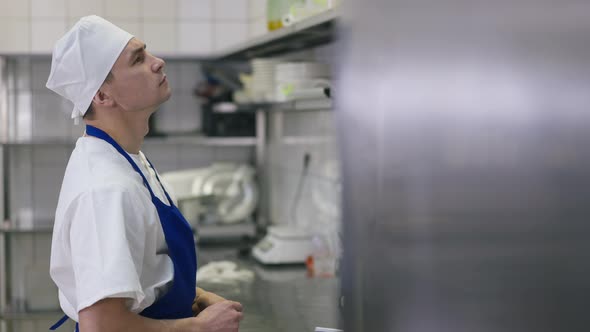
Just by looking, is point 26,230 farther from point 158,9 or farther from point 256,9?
point 256,9

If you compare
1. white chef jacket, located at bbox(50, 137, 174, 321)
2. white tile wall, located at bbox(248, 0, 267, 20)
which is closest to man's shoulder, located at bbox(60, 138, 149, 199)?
white chef jacket, located at bbox(50, 137, 174, 321)

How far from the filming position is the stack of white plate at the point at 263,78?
9.64 feet

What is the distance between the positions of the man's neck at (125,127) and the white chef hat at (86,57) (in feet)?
0.15

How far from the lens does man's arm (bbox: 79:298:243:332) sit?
1268mm

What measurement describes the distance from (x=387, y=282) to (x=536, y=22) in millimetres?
156

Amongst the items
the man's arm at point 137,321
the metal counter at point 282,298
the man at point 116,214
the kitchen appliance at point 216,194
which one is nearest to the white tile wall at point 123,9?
the kitchen appliance at point 216,194

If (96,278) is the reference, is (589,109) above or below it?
above

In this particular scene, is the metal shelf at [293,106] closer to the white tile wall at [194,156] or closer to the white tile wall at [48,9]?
the white tile wall at [194,156]

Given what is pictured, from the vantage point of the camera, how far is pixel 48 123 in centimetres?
441

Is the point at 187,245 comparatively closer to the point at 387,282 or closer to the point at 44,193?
the point at 387,282

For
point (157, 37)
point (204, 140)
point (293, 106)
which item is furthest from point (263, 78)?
point (157, 37)

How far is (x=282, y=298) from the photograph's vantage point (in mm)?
2426

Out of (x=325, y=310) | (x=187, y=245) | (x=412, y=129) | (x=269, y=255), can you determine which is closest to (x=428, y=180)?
(x=412, y=129)

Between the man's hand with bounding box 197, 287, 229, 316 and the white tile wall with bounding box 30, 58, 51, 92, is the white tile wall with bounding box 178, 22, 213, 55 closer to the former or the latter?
the white tile wall with bounding box 30, 58, 51, 92
